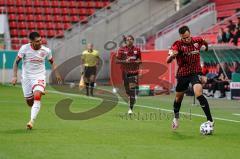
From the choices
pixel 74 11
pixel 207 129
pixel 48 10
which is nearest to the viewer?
pixel 207 129

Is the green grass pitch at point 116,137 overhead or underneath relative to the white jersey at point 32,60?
underneath

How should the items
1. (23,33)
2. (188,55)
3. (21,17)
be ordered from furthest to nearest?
1. (21,17)
2. (23,33)
3. (188,55)

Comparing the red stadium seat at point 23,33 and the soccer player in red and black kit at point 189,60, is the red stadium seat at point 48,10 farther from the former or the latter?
the soccer player in red and black kit at point 189,60

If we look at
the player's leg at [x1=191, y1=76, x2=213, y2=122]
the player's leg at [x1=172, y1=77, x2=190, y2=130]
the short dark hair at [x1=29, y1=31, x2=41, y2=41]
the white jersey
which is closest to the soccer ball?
the player's leg at [x1=191, y1=76, x2=213, y2=122]

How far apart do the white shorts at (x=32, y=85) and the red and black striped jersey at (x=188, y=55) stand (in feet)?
8.91

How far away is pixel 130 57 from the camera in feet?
57.6

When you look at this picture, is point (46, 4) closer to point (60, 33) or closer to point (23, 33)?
point (60, 33)

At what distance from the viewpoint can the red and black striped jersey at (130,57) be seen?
1761 cm

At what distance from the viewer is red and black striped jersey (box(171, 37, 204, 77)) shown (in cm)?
1288

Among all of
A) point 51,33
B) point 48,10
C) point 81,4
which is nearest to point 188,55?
point 51,33

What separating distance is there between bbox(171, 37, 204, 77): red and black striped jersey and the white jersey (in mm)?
2660

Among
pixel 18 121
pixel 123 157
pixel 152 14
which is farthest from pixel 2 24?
pixel 123 157

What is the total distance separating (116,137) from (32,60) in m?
2.83

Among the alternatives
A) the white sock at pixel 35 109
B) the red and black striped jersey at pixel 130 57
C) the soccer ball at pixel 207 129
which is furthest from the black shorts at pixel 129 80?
the soccer ball at pixel 207 129
